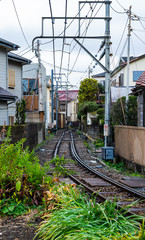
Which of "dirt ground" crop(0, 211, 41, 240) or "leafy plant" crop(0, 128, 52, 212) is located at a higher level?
"leafy plant" crop(0, 128, 52, 212)

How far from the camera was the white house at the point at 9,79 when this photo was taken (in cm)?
1777

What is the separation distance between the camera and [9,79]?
21938 millimetres

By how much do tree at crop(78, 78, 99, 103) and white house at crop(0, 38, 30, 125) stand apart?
22896mm

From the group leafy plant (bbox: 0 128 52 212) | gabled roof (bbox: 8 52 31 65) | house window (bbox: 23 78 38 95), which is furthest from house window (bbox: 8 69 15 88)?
leafy plant (bbox: 0 128 52 212)

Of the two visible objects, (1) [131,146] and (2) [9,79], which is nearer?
(1) [131,146]

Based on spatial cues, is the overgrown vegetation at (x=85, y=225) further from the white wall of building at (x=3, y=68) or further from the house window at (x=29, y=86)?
the house window at (x=29, y=86)

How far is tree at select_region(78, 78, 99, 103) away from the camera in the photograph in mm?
45781

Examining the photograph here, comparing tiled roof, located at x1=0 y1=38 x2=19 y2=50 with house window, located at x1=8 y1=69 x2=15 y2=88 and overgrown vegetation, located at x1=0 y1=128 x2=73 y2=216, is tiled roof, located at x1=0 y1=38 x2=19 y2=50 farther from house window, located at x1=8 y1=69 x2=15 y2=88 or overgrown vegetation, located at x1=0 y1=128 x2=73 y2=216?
overgrown vegetation, located at x1=0 y1=128 x2=73 y2=216

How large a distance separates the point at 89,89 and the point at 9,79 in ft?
82.2

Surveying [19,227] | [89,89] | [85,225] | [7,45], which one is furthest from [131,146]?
[89,89]

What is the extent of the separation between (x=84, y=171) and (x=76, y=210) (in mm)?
8100

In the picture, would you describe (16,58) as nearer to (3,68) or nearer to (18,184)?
(3,68)

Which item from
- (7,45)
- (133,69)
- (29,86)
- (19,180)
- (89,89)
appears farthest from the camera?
(89,89)

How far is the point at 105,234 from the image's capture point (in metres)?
3.98
